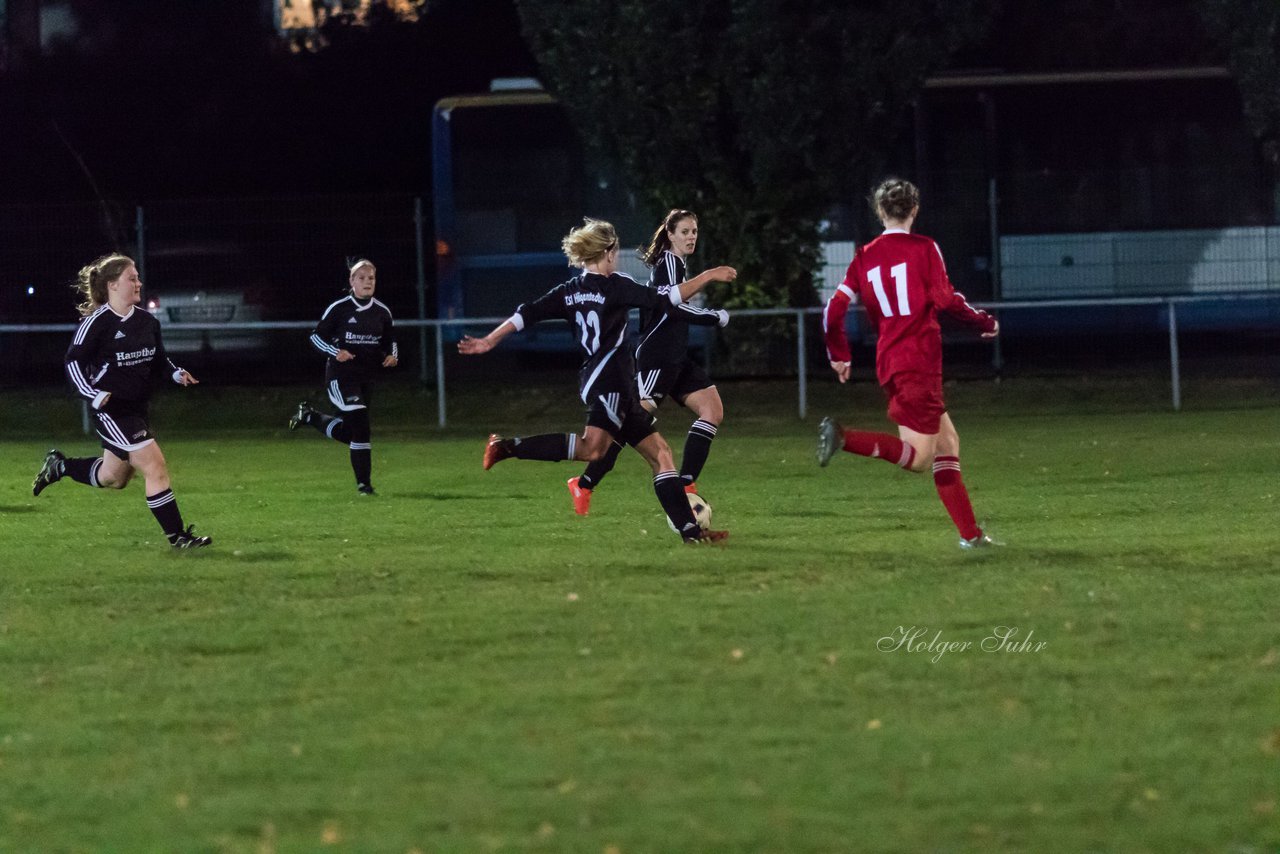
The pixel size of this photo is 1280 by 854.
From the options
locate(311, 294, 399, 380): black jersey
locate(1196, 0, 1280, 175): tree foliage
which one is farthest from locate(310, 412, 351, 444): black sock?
locate(1196, 0, 1280, 175): tree foliage

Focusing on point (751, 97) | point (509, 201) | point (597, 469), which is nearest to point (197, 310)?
point (509, 201)

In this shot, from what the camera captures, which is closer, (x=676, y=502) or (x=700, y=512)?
(x=676, y=502)

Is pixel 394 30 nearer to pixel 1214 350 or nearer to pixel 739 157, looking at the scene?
pixel 739 157

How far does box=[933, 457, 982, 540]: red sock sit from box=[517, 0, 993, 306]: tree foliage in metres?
11.7

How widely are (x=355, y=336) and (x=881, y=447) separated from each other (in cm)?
578

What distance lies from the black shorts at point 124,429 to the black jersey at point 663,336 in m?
2.83

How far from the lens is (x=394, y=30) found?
31891mm

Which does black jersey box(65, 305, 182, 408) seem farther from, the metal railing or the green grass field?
the metal railing

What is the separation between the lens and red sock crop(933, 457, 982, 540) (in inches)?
367

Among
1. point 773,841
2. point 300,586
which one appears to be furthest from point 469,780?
point 300,586

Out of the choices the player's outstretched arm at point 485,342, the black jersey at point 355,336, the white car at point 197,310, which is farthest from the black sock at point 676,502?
the white car at point 197,310

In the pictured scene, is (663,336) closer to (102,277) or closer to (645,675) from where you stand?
(102,277)

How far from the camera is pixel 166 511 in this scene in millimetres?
10234

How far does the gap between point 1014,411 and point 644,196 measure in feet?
16.0
